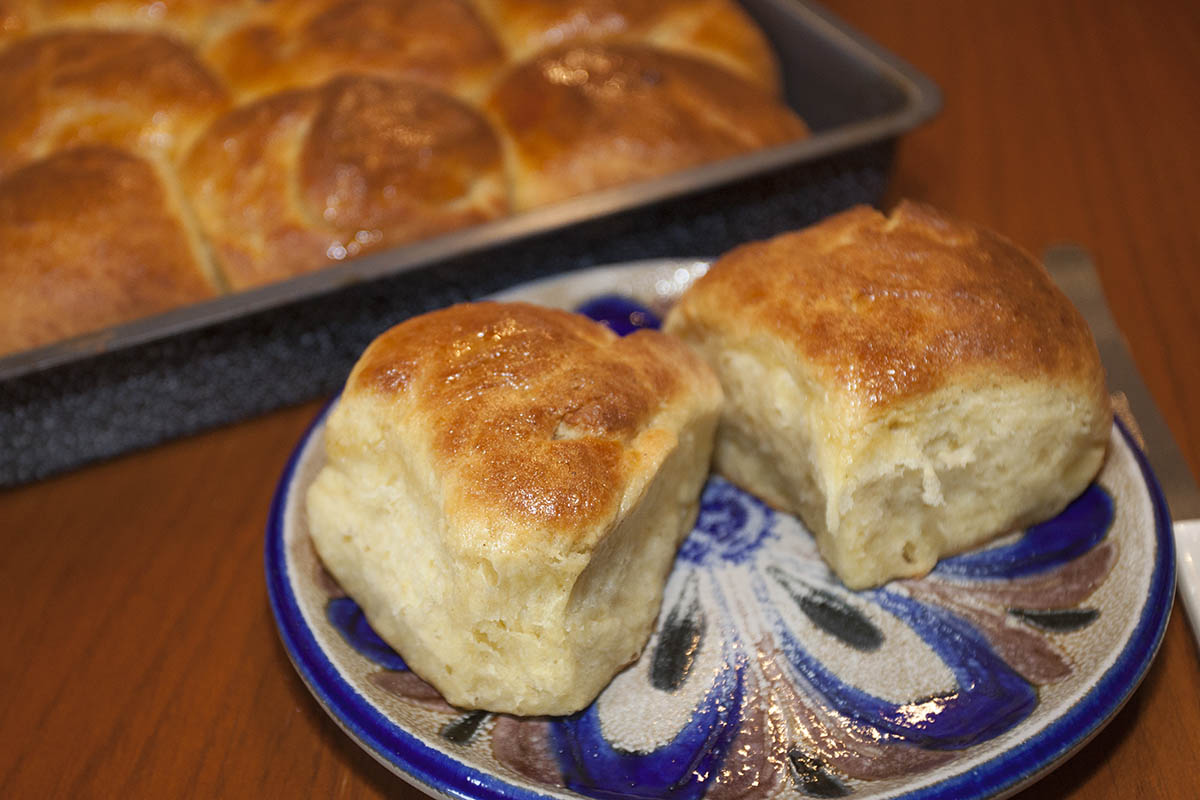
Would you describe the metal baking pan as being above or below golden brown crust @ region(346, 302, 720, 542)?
below

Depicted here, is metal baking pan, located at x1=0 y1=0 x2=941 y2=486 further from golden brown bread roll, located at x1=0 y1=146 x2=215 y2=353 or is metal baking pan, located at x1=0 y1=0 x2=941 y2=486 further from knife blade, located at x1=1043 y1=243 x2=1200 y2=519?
knife blade, located at x1=1043 y1=243 x2=1200 y2=519

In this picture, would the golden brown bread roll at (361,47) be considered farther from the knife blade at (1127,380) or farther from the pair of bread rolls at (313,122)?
the knife blade at (1127,380)

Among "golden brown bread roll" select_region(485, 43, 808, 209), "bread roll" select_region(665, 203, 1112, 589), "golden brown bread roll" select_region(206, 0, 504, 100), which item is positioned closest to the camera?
"bread roll" select_region(665, 203, 1112, 589)

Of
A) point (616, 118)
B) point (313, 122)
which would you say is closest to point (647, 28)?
point (616, 118)

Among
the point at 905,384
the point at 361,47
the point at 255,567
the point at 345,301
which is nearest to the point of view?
the point at 905,384

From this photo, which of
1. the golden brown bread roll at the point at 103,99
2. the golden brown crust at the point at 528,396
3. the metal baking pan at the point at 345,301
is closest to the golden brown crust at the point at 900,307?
the golden brown crust at the point at 528,396

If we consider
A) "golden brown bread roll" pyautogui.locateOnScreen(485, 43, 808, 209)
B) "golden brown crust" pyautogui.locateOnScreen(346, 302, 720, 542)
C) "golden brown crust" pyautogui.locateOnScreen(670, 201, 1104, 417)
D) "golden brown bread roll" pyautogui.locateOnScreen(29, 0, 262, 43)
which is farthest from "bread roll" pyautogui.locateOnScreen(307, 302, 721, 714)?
"golden brown bread roll" pyautogui.locateOnScreen(29, 0, 262, 43)

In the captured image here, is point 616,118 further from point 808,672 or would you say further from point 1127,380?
point 808,672
